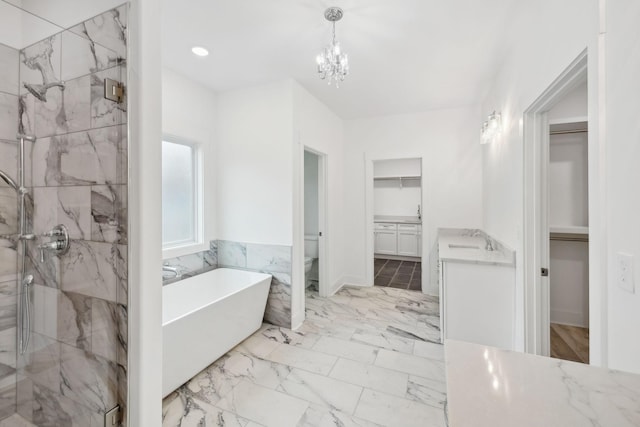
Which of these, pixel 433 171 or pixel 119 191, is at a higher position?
pixel 433 171

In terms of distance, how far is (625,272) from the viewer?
926mm

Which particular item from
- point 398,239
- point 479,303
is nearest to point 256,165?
point 479,303

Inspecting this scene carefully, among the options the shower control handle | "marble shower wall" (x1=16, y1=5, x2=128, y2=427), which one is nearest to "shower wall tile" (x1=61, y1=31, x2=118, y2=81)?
"marble shower wall" (x1=16, y1=5, x2=128, y2=427)

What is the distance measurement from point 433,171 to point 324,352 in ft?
9.47

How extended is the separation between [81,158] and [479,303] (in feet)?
9.95

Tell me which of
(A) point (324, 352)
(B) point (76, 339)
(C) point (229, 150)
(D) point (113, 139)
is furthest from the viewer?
(C) point (229, 150)

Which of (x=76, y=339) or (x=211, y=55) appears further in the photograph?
(x=211, y=55)

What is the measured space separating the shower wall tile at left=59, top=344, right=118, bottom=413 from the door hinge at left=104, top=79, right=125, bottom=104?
131cm

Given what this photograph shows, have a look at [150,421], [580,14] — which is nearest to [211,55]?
[580,14]

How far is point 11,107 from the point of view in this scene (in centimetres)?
166

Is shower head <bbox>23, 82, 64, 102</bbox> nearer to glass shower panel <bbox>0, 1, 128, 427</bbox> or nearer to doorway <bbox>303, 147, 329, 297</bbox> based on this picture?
glass shower panel <bbox>0, 1, 128, 427</bbox>

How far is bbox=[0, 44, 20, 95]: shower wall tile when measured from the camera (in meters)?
1.63

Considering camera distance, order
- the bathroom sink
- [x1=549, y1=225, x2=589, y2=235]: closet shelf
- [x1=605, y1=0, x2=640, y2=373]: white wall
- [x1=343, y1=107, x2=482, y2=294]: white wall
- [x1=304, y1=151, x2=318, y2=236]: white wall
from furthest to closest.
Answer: [x1=304, y1=151, x2=318, y2=236]: white wall < [x1=343, y1=107, x2=482, y2=294]: white wall < the bathroom sink < [x1=549, y1=225, x2=589, y2=235]: closet shelf < [x1=605, y1=0, x2=640, y2=373]: white wall

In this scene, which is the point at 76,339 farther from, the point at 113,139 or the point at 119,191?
the point at 113,139
